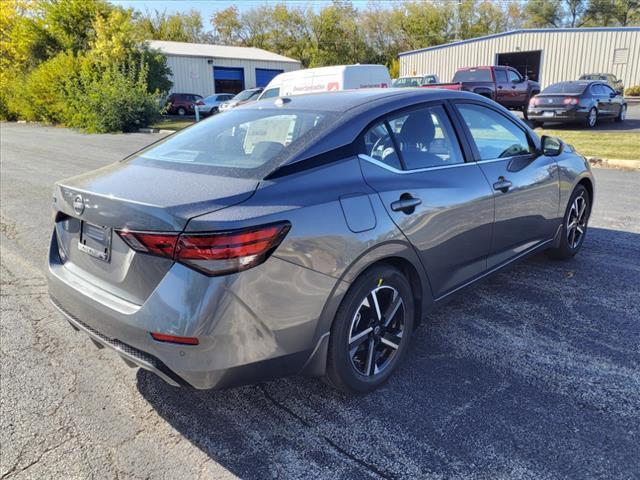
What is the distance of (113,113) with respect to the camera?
74.4ft

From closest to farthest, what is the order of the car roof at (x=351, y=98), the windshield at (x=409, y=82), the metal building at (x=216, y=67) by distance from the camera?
the car roof at (x=351, y=98), the windshield at (x=409, y=82), the metal building at (x=216, y=67)

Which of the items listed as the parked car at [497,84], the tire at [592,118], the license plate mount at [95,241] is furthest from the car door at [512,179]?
the parked car at [497,84]

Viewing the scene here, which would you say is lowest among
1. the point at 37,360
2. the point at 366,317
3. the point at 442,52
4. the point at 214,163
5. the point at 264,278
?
the point at 37,360

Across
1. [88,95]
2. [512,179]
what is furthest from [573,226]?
[88,95]

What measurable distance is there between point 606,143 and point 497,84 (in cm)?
813

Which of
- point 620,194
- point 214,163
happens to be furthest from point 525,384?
point 620,194

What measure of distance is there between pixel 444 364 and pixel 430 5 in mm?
60037

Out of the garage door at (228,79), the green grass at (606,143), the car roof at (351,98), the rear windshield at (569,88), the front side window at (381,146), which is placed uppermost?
the garage door at (228,79)

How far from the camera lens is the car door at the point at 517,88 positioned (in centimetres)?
2039

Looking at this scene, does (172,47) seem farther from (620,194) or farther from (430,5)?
(620,194)

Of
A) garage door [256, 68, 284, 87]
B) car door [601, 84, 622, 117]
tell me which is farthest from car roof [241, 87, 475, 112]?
garage door [256, 68, 284, 87]

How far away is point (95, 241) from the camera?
2613mm

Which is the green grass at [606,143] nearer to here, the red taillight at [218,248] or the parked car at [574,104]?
the parked car at [574,104]

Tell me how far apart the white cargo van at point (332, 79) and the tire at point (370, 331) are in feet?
31.3
